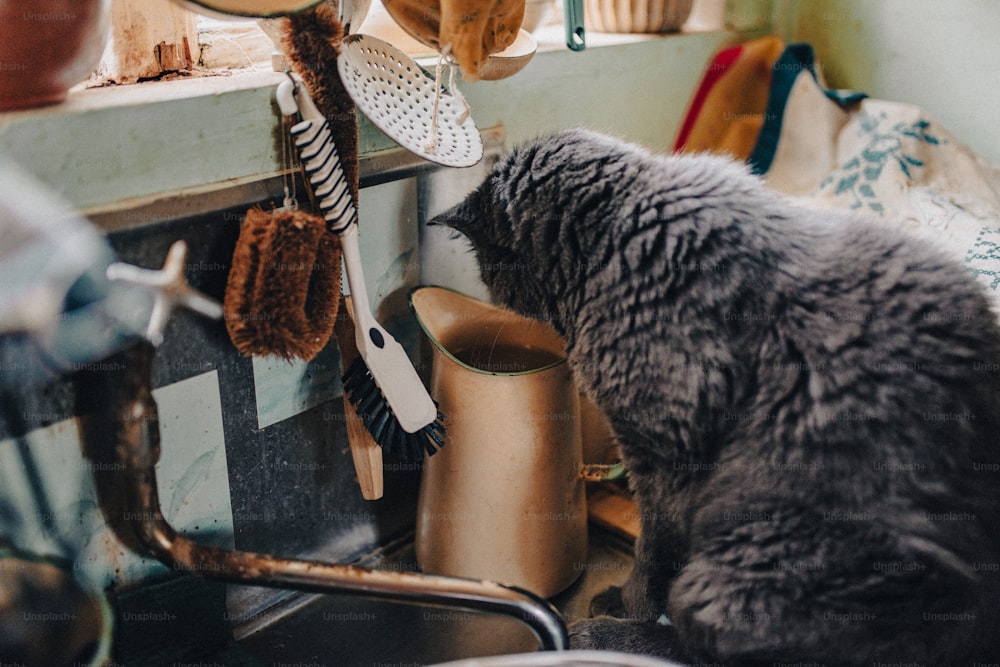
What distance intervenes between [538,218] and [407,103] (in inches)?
8.8

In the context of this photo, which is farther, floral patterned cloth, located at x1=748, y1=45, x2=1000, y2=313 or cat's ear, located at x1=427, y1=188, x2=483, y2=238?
floral patterned cloth, located at x1=748, y1=45, x2=1000, y2=313

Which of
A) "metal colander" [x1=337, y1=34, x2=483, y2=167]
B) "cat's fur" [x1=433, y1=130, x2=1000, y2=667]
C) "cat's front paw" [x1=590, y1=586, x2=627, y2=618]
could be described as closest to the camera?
"cat's fur" [x1=433, y1=130, x2=1000, y2=667]

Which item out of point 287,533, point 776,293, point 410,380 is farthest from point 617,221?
point 287,533

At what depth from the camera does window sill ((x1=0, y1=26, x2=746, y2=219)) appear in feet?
2.32

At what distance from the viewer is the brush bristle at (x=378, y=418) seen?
950mm

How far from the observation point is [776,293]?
83cm

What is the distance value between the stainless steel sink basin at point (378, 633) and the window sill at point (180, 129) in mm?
607

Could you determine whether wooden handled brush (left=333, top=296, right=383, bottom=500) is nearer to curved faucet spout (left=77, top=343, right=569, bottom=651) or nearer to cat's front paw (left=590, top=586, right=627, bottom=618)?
curved faucet spout (left=77, top=343, right=569, bottom=651)

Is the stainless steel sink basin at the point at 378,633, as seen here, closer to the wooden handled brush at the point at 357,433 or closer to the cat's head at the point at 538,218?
the wooden handled brush at the point at 357,433

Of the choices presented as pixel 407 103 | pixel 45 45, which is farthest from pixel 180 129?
pixel 407 103

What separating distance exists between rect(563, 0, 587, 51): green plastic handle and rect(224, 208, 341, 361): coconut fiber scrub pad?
579mm

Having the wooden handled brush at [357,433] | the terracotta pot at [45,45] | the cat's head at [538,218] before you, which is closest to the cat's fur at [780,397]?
the cat's head at [538,218]

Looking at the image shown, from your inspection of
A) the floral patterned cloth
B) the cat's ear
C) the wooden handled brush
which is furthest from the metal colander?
the floral patterned cloth

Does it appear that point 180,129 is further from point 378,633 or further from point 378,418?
point 378,633
